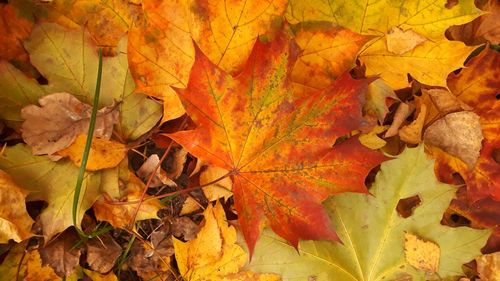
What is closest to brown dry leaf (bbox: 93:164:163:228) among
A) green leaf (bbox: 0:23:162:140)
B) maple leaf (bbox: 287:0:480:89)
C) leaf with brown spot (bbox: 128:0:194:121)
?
green leaf (bbox: 0:23:162:140)

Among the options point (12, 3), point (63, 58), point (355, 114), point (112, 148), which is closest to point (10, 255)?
point (112, 148)

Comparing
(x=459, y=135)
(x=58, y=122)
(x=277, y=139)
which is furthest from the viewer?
(x=459, y=135)

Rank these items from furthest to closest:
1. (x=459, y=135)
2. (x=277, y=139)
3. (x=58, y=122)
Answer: (x=459, y=135) < (x=58, y=122) < (x=277, y=139)

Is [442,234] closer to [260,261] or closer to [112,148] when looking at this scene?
[260,261]

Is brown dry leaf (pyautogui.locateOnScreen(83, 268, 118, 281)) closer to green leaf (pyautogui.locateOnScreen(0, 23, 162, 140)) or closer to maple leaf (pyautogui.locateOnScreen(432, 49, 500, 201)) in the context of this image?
green leaf (pyautogui.locateOnScreen(0, 23, 162, 140))

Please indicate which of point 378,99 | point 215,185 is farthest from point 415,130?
point 215,185

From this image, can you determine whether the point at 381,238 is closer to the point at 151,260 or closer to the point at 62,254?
the point at 151,260

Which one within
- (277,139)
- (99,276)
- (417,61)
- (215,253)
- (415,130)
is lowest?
(99,276)

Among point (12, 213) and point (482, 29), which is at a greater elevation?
point (482, 29)
